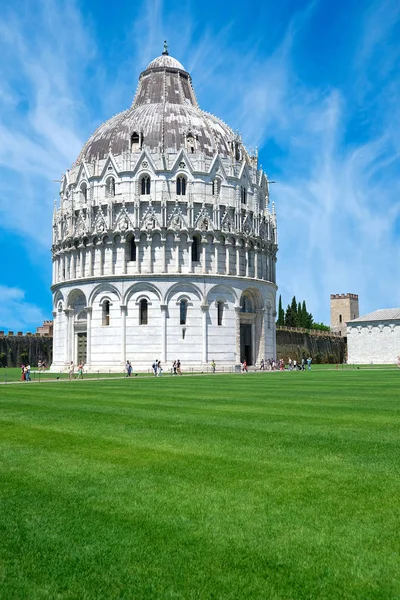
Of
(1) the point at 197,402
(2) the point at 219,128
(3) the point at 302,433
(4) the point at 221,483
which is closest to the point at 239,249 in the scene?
(2) the point at 219,128

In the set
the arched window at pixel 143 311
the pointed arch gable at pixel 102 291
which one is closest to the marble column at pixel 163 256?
the arched window at pixel 143 311

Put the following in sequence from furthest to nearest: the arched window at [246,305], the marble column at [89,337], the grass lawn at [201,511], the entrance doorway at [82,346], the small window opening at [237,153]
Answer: the small window opening at [237,153] → the arched window at [246,305] → the entrance doorway at [82,346] → the marble column at [89,337] → the grass lawn at [201,511]

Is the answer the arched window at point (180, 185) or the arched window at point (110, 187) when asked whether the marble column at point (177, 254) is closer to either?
the arched window at point (180, 185)

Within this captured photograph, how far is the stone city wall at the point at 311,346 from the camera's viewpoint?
98750 mm

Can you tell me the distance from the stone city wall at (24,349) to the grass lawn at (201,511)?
77.5 meters

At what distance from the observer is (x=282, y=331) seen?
9894 centimetres

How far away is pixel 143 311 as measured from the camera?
66.9m

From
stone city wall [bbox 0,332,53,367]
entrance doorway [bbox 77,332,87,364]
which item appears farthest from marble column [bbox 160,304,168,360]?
stone city wall [bbox 0,332,53,367]

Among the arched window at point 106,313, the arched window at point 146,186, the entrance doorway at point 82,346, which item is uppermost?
the arched window at point 146,186

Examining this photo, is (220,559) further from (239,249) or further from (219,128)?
(219,128)

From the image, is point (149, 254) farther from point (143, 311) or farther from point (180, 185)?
point (180, 185)

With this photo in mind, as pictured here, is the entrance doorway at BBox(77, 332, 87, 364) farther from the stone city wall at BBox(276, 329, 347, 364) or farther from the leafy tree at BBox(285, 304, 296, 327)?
the leafy tree at BBox(285, 304, 296, 327)

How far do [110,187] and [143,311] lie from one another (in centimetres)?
1471

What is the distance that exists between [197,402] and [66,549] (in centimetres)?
1550
